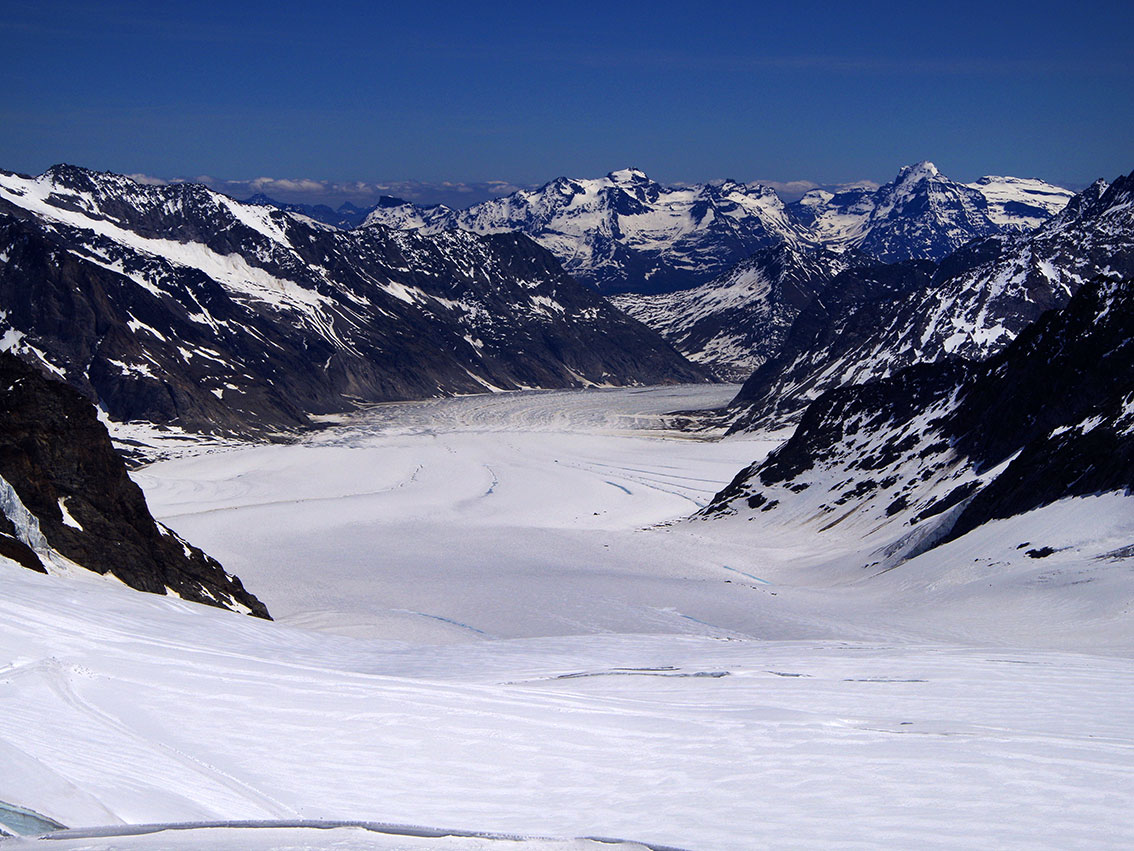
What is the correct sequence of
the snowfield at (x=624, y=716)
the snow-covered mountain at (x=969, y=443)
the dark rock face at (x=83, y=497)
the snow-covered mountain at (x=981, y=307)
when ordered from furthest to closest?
1. the snow-covered mountain at (x=981, y=307)
2. the snow-covered mountain at (x=969, y=443)
3. the dark rock face at (x=83, y=497)
4. the snowfield at (x=624, y=716)

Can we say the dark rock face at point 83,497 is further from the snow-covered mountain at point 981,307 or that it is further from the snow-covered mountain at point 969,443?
the snow-covered mountain at point 981,307

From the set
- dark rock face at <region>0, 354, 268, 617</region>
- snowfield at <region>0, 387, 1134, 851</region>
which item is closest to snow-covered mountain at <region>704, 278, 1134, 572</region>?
snowfield at <region>0, 387, 1134, 851</region>

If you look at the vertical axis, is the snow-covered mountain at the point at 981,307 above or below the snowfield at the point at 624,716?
above

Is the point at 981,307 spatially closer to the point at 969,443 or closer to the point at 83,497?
the point at 969,443

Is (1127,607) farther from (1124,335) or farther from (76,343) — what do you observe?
(76,343)

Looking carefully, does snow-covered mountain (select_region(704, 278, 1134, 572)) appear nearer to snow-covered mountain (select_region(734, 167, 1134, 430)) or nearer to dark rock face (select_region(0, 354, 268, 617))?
dark rock face (select_region(0, 354, 268, 617))

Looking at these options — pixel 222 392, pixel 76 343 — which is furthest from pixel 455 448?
pixel 76 343

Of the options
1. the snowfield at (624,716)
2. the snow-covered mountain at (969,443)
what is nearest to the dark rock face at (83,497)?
the snowfield at (624,716)

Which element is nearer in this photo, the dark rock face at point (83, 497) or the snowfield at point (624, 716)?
the snowfield at point (624, 716)
